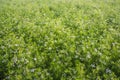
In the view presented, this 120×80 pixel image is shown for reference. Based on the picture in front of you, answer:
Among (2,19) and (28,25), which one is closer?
(28,25)

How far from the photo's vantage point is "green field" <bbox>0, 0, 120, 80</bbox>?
4.67 m

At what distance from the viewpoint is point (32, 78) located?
4480 mm

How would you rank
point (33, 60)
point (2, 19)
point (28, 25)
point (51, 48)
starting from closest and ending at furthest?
point (33, 60)
point (51, 48)
point (28, 25)
point (2, 19)

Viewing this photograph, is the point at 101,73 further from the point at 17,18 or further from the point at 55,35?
the point at 17,18

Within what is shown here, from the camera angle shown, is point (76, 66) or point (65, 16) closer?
point (76, 66)

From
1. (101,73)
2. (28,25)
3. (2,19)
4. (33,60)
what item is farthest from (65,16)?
(101,73)

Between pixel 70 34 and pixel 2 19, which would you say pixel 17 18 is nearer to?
pixel 2 19

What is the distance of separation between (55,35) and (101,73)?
2563mm

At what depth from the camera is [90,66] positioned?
4.84m

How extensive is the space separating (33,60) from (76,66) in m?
1.32

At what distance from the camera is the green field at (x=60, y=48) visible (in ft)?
15.3

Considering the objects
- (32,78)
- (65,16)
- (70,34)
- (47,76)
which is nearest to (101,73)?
(47,76)

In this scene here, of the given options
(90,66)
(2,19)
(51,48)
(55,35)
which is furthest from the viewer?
(2,19)

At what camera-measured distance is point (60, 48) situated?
19.2ft
